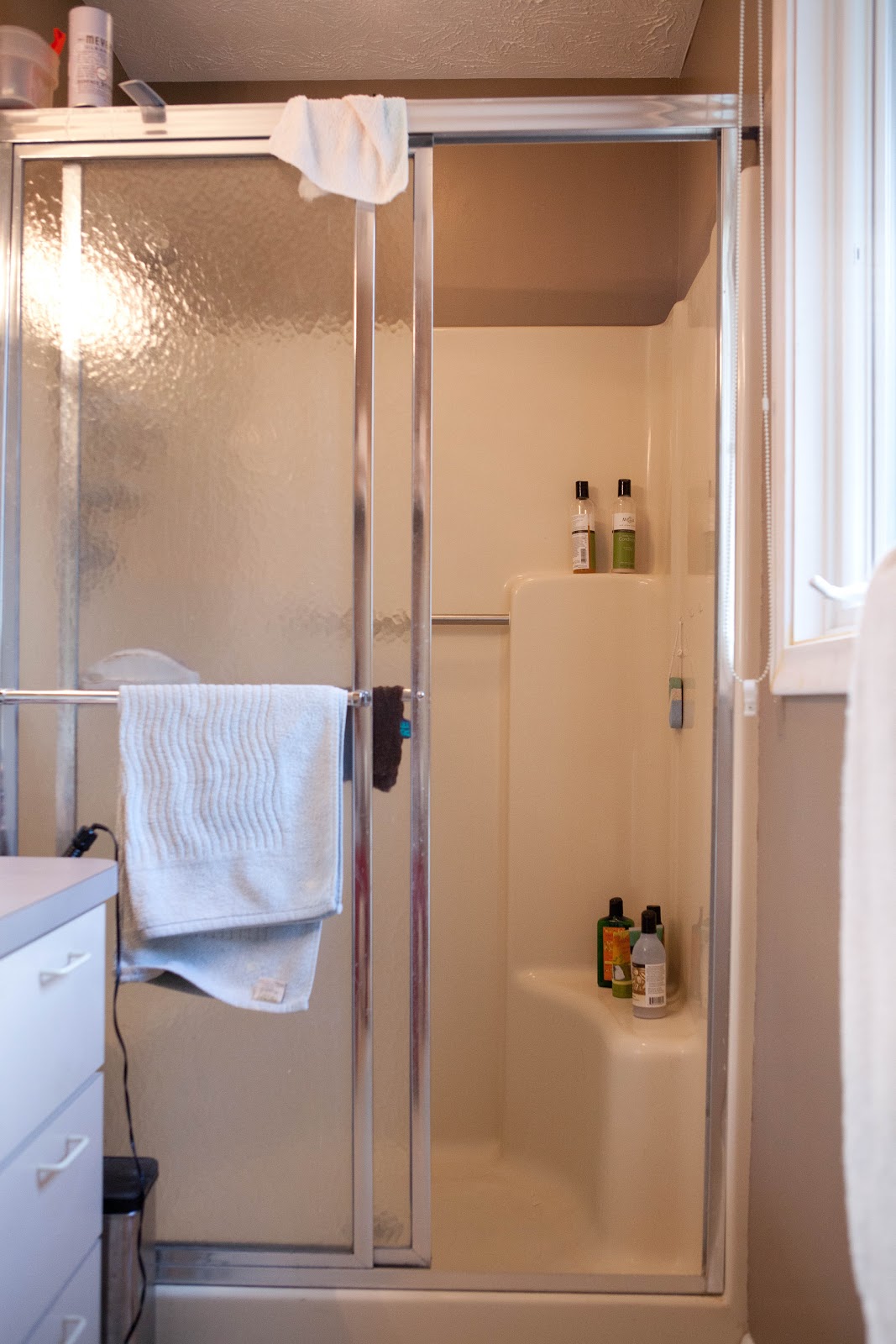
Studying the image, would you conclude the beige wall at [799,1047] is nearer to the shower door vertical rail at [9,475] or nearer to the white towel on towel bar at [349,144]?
the white towel on towel bar at [349,144]

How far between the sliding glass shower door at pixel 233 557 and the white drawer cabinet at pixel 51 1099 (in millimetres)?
368

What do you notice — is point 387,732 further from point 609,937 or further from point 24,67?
point 24,67

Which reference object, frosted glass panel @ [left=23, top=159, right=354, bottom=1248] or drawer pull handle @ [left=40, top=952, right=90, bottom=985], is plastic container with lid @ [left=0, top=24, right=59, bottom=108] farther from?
drawer pull handle @ [left=40, top=952, right=90, bottom=985]

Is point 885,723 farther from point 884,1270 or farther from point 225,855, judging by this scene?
point 225,855

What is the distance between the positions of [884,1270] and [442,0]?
2.05 m

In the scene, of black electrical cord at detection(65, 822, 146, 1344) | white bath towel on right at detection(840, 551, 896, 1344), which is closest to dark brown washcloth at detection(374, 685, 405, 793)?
black electrical cord at detection(65, 822, 146, 1344)

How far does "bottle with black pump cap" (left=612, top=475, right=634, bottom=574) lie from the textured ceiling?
2.80 ft

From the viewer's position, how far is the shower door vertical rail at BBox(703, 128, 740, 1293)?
146 cm

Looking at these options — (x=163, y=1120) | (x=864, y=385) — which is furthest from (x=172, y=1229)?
(x=864, y=385)

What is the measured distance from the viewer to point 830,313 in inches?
49.2

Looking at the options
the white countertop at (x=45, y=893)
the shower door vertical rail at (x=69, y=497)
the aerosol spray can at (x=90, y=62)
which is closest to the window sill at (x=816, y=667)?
the white countertop at (x=45, y=893)

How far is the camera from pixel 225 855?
4.46 feet

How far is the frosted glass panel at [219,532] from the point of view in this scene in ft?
4.83

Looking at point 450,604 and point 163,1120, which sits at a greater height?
point 450,604
